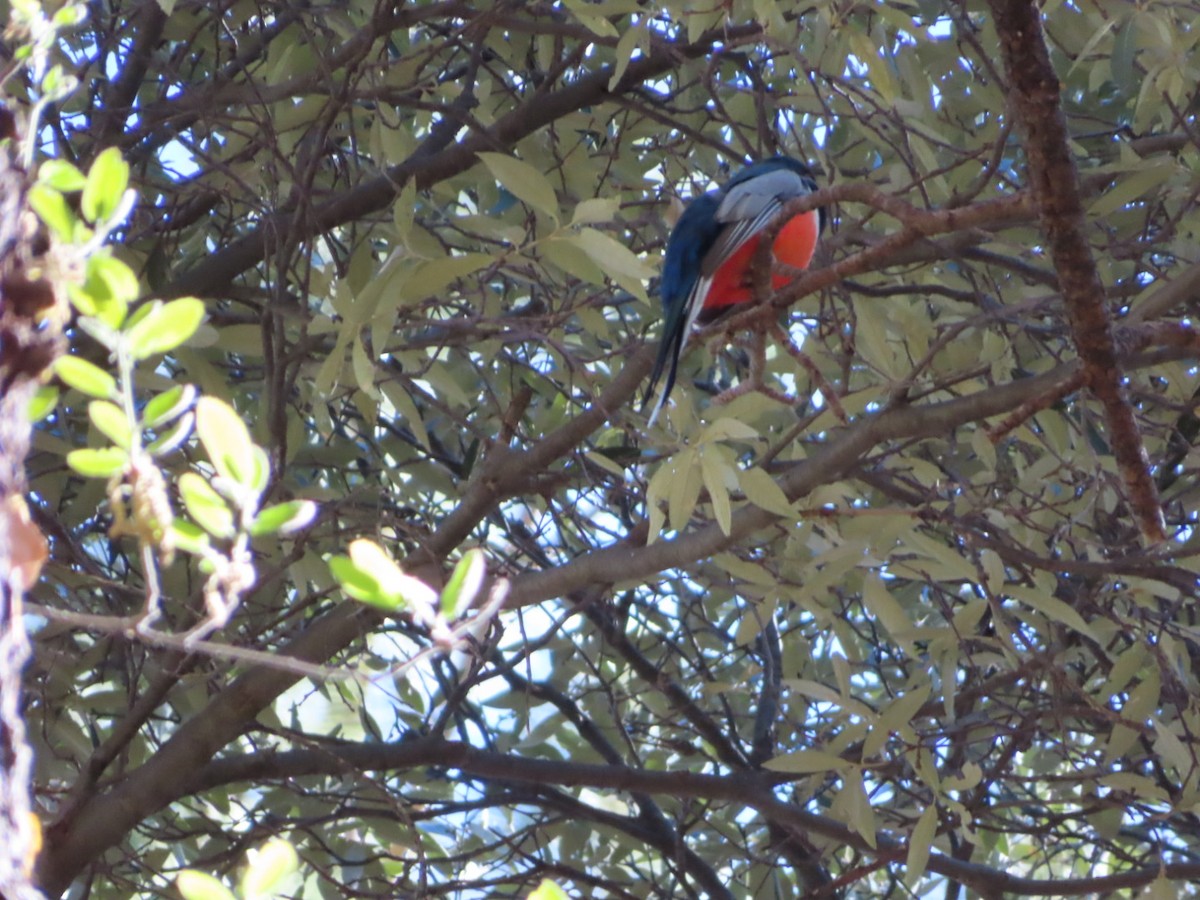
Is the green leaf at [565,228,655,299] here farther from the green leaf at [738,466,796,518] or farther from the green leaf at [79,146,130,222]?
the green leaf at [79,146,130,222]

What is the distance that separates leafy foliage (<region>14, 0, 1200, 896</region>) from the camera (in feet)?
9.32

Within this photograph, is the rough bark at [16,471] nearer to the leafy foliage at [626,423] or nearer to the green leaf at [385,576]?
the green leaf at [385,576]

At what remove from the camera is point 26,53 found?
121cm

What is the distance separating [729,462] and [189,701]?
5.41 ft

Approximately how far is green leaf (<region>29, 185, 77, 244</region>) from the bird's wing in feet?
7.83

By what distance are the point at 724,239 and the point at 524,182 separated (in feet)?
2.41

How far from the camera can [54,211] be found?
3.44 feet

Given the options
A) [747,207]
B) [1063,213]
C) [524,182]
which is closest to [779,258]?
[747,207]

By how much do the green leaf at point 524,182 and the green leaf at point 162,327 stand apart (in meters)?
1.75

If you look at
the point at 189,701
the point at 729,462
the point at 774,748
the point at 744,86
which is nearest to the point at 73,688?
the point at 189,701

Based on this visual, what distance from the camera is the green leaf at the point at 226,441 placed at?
108 centimetres

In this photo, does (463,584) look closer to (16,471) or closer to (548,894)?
(548,894)

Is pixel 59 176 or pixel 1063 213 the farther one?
pixel 1063 213

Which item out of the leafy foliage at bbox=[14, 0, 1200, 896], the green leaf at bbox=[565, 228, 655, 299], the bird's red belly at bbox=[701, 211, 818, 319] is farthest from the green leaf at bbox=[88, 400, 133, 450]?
the bird's red belly at bbox=[701, 211, 818, 319]
